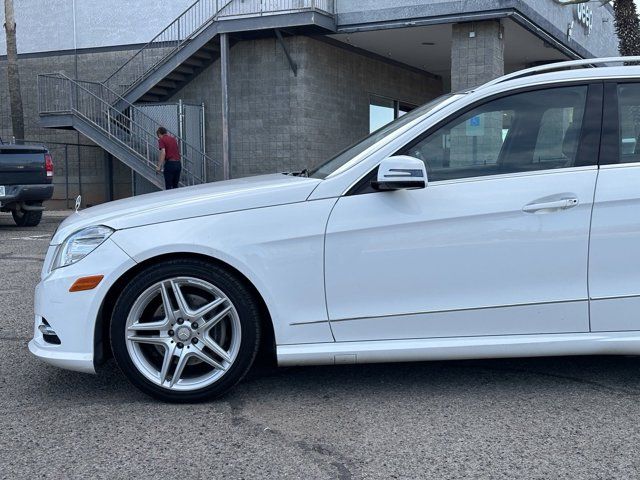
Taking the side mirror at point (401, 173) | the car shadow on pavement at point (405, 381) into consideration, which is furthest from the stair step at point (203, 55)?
the side mirror at point (401, 173)

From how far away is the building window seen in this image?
20219mm

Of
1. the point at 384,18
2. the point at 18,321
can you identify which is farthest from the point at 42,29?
the point at 18,321

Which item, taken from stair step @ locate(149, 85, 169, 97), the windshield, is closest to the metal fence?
stair step @ locate(149, 85, 169, 97)

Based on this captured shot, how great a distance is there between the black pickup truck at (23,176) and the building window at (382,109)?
9.55 m

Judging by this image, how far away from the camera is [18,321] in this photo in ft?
19.2

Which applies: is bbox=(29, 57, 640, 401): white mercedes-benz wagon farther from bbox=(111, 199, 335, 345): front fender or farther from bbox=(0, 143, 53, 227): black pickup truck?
bbox=(0, 143, 53, 227): black pickup truck

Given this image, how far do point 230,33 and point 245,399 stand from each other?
14.2m

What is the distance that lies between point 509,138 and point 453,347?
1.17 meters

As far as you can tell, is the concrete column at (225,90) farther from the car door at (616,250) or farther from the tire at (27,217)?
the car door at (616,250)

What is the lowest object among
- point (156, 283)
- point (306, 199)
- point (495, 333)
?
point (495, 333)

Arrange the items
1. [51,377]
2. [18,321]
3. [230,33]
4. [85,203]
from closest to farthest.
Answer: [51,377] → [18,321] → [230,33] → [85,203]

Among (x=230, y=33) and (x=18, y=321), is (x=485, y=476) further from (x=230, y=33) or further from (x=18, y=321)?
(x=230, y=33)

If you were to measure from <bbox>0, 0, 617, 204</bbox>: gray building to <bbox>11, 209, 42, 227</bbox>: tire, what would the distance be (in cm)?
318

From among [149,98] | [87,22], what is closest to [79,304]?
[149,98]
